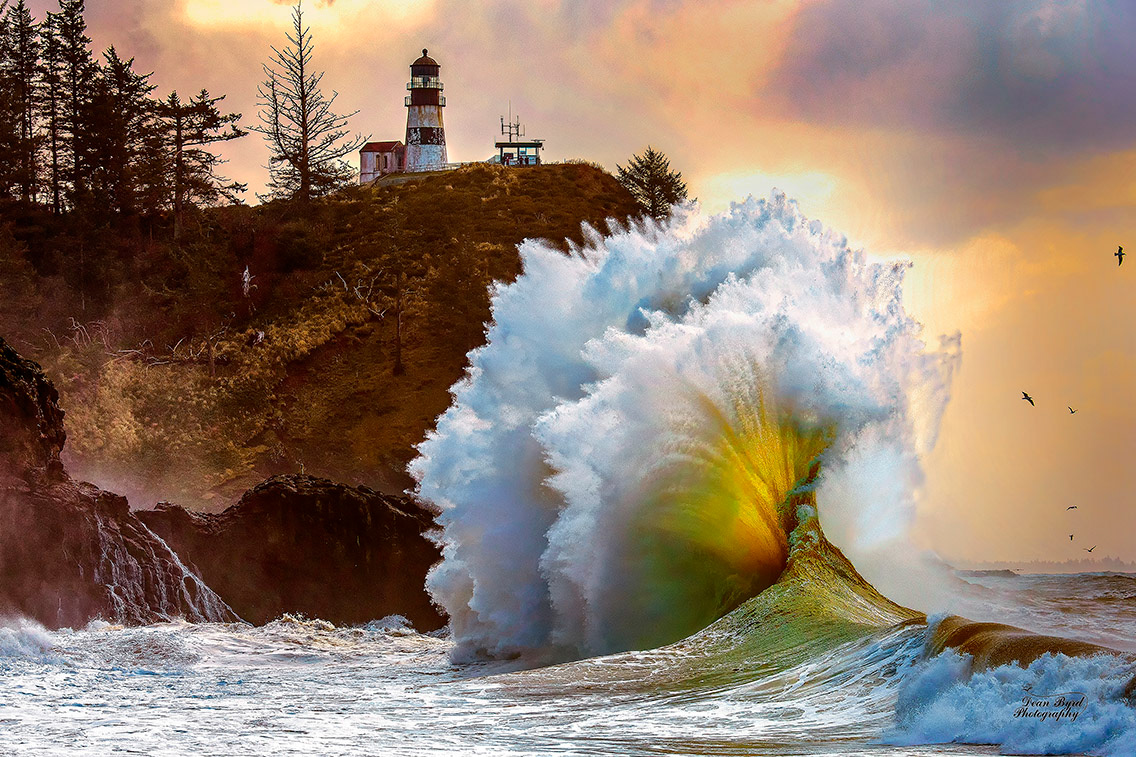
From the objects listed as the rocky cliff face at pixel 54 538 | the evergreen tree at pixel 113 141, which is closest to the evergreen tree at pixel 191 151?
the evergreen tree at pixel 113 141

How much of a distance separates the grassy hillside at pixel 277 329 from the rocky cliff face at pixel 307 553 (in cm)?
684

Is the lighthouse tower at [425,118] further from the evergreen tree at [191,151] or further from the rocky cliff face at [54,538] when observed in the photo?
the rocky cliff face at [54,538]

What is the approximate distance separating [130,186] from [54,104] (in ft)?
16.6

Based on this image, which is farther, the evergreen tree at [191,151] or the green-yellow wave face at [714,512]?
the evergreen tree at [191,151]

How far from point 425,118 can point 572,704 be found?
76.7m

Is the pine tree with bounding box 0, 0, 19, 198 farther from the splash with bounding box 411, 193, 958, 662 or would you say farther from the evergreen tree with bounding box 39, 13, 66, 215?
the splash with bounding box 411, 193, 958, 662

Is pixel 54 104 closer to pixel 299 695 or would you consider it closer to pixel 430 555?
pixel 430 555

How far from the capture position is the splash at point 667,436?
22.1m

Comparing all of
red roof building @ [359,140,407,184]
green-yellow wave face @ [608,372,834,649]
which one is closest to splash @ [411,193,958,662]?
green-yellow wave face @ [608,372,834,649]

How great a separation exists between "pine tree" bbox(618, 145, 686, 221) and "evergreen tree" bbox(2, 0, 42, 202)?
30401mm

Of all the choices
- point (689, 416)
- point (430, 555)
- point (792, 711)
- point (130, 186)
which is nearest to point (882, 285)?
point (689, 416)

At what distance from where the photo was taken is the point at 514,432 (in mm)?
25812

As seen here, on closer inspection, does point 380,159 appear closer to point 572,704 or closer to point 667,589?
point 667,589

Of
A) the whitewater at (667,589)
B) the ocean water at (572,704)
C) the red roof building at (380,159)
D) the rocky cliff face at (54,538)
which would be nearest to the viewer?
the ocean water at (572,704)
